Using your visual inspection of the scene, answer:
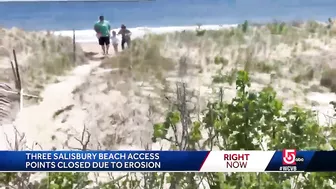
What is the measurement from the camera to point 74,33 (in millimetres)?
2361

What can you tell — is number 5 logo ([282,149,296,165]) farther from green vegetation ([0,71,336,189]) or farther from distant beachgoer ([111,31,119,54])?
distant beachgoer ([111,31,119,54])

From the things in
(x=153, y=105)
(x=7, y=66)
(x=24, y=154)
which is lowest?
(x=24, y=154)

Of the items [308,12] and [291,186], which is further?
[291,186]

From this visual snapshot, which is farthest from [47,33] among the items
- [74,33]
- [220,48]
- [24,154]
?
[220,48]

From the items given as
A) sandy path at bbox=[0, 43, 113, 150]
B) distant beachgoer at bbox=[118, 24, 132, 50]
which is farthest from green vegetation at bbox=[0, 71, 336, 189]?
distant beachgoer at bbox=[118, 24, 132, 50]

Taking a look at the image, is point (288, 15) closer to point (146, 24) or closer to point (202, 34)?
point (202, 34)

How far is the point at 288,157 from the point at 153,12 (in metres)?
0.76

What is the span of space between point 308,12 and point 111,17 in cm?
74

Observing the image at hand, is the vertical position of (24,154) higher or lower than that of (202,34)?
lower

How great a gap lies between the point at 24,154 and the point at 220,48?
858 mm

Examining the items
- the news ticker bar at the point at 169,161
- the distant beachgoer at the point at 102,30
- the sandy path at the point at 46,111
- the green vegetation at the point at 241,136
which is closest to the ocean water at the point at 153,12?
the distant beachgoer at the point at 102,30

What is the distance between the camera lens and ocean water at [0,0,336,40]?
7.62 ft

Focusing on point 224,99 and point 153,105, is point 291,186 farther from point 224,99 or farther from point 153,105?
point 153,105

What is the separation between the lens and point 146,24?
2.35 metres
